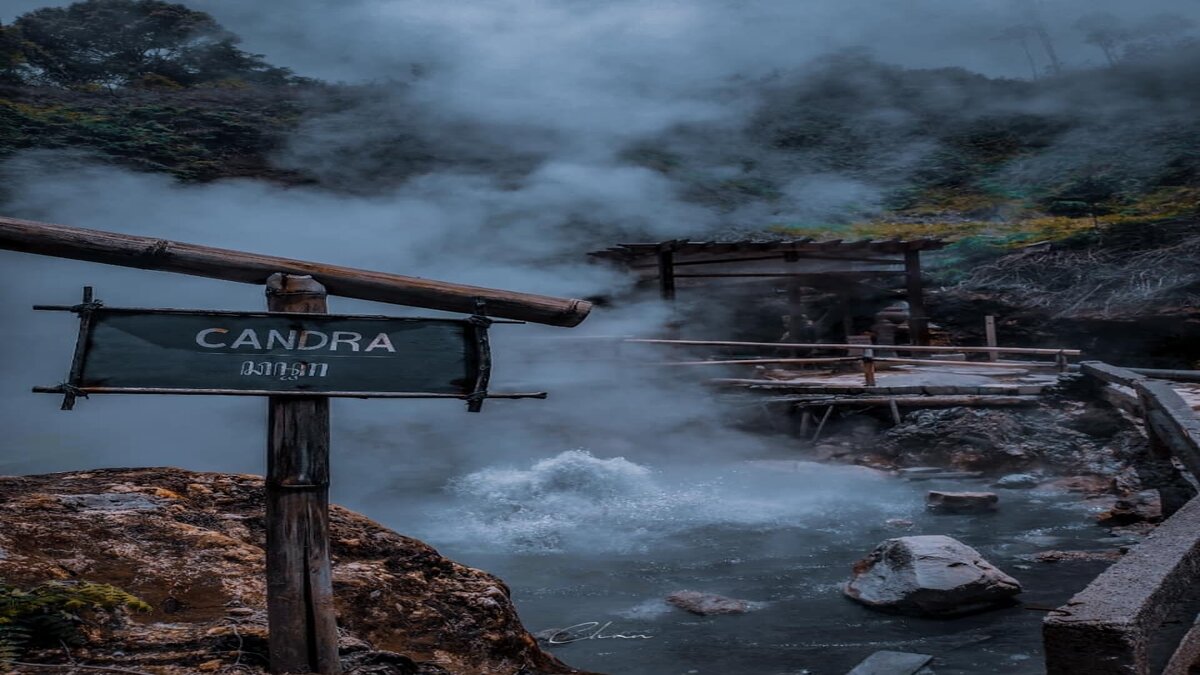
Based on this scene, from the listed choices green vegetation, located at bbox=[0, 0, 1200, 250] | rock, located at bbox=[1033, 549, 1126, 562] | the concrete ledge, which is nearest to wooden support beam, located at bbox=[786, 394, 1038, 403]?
rock, located at bbox=[1033, 549, 1126, 562]

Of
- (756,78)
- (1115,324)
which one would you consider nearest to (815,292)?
(1115,324)

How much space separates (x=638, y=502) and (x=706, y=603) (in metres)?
3.50

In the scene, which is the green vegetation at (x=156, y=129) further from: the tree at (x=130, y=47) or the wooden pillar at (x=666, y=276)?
the wooden pillar at (x=666, y=276)

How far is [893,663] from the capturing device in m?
4.32

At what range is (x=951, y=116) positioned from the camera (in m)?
30.6

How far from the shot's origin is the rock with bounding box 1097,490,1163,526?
705 cm

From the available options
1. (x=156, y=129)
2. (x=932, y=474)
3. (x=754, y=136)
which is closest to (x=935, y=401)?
(x=932, y=474)

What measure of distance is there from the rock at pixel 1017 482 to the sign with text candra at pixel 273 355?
8.55 metres

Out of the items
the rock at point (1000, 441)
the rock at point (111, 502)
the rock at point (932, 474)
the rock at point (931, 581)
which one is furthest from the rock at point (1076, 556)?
the rock at point (111, 502)

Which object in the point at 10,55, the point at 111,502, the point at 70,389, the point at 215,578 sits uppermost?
the point at 10,55

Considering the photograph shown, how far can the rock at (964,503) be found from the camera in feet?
Result: 26.3

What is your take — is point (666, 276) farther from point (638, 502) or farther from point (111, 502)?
point (111, 502)

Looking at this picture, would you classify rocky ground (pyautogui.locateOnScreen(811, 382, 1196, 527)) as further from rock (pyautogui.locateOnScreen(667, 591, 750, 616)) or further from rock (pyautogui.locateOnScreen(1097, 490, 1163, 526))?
rock (pyautogui.locateOnScreen(667, 591, 750, 616))

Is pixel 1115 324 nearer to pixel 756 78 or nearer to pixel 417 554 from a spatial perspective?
pixel 417 554
